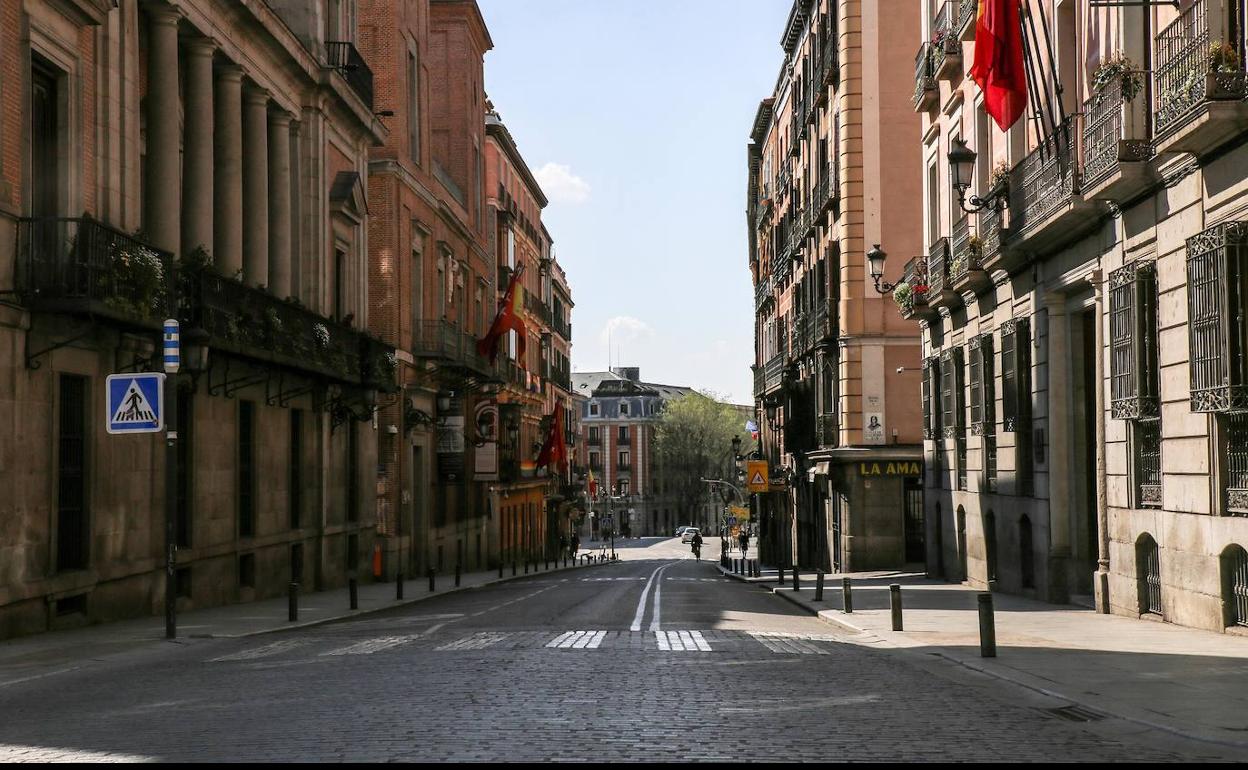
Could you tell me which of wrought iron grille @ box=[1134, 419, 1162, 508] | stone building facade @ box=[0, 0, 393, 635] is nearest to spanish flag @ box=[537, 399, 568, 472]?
stone building facade @ box=[0, 0, 393, 635]

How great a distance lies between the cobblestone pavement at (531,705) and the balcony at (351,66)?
21.9 meters

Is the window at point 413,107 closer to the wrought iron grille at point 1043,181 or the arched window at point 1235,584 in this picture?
the wrought iron grille at point 1043,181

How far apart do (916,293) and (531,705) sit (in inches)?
1029

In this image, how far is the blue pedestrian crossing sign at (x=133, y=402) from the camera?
741 inches

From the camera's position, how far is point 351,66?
36875 mm

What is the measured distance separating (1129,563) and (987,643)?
6227 millimetres

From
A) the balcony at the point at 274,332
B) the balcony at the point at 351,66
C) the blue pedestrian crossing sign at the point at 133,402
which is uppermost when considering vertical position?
the balcony at the point at 351,66

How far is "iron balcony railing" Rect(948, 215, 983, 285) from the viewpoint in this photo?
97.5 feet

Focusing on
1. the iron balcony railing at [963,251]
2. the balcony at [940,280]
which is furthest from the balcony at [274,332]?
the iron balcony railing at [963,251]

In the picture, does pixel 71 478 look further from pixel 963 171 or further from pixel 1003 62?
pixel 963 171

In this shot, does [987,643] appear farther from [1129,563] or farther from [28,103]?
[28,103]

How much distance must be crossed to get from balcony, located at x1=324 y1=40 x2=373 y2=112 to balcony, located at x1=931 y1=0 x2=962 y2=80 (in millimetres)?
14526

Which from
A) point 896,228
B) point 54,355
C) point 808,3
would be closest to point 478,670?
point 54,355

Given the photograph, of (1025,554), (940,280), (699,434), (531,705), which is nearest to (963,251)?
(940,280)
